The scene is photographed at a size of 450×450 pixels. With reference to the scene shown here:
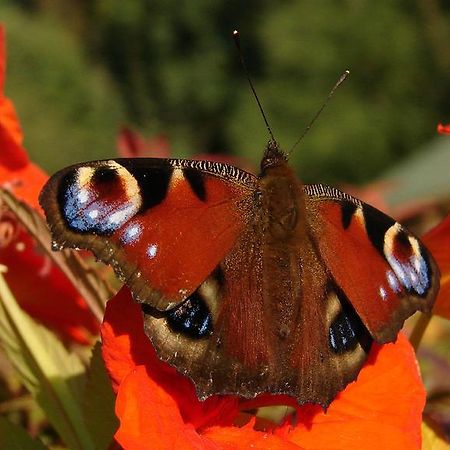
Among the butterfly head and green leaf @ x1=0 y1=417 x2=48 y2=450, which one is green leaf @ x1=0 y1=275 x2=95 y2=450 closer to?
green leaf @ x1=0 y1=417 x2=48 y2=450

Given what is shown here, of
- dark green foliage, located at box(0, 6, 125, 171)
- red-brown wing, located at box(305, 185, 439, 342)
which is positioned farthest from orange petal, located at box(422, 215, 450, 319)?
dark green foliage, located at box(0, 6, 125, 171)

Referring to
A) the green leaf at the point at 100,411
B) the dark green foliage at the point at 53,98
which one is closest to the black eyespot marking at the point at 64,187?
→ the green leaf at the point at 100,411

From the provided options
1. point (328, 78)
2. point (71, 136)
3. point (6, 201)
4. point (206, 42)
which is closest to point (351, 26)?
point (328, 78)

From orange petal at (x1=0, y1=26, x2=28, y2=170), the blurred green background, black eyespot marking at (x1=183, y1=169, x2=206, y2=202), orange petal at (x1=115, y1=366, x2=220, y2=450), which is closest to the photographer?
orange petal at (x1=115, y1=366, x2=220, y2=450)

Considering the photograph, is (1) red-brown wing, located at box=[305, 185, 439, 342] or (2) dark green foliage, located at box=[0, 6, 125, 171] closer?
(1) red-brown wing, located at box=[305, 185, 439, 342]

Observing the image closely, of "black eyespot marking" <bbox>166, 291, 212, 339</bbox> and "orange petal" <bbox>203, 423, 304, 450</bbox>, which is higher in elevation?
"black eyespot marking" <bbox>166, 291, 212, 339</bbox>

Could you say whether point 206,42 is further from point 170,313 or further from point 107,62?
point 170,313

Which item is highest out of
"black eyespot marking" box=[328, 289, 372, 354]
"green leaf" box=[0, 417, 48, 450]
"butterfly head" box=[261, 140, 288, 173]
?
"butterfly head" box=[261, 140, 288, 173]
